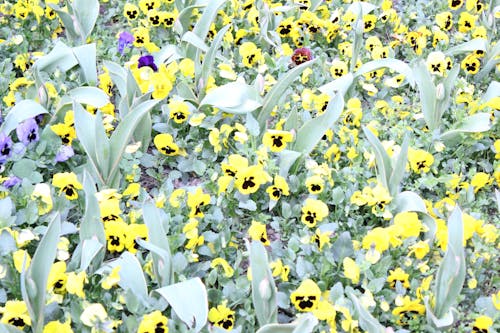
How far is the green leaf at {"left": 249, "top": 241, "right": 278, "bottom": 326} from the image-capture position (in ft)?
6.71

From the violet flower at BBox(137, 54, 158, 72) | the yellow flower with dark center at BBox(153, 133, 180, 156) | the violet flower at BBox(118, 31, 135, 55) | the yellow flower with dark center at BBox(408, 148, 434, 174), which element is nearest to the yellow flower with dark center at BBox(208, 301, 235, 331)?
the yellow flower with dark center at BBox(153, 133, 180, 156)

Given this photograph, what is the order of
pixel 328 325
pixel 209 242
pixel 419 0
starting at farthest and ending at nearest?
pixel 419 0 → pixel 209 242 → pixel 328 325

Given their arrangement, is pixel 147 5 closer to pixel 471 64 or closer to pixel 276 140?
pixel 276 140

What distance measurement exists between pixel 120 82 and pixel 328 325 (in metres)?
1.46

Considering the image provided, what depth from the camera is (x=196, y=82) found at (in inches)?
124

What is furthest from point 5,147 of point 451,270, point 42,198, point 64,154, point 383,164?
point 451,270

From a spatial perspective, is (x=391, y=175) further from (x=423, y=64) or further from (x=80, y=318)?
(x=80, y=318)

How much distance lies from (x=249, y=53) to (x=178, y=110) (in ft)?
2.18

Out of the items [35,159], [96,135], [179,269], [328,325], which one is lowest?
[328,325]

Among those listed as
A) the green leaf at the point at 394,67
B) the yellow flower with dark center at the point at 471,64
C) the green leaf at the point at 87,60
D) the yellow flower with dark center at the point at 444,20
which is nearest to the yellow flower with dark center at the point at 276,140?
the green leaf at the point at 394,67

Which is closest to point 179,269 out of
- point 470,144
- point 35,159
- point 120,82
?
point 35,159

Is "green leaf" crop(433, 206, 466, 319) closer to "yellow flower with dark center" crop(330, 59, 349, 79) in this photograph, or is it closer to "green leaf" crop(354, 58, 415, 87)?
"green leaf" crop(354, 58, 415, 87)

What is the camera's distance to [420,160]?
9.21ft

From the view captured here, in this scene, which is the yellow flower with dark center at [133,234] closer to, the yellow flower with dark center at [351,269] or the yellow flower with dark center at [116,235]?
the yellow flower with dark center at [116,235]
